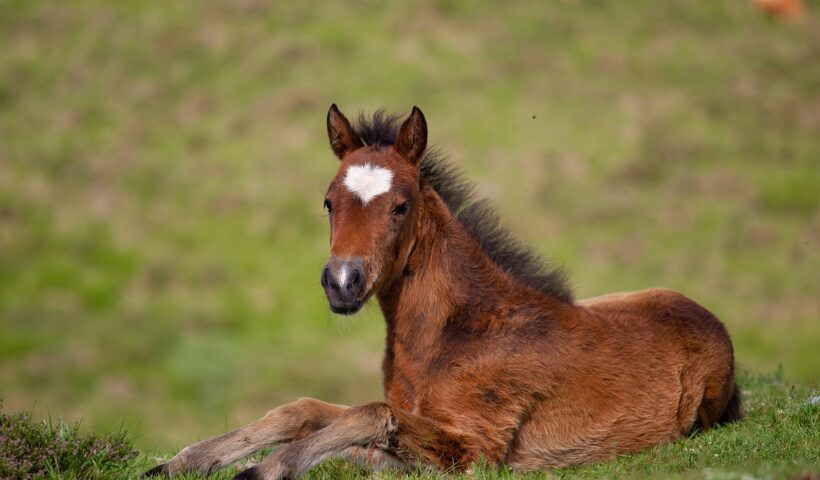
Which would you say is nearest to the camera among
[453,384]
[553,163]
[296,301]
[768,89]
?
[453,384]

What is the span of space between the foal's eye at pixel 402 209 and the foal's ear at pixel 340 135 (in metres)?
0.87

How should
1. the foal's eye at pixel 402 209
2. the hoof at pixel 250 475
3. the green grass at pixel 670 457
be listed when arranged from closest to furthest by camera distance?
the hoof at pixel 250 475 < the green grass at pixel 670 457 < the foal's eye at pixel 402 209

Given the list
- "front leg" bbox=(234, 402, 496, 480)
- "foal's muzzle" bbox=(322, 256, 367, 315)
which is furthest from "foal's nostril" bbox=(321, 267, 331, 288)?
"front leg" bbox=(234, 402, 496, 480)

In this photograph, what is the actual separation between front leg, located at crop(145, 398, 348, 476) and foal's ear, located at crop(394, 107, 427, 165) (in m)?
2.15

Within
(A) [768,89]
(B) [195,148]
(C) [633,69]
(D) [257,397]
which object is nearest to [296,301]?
(D) [257,397]

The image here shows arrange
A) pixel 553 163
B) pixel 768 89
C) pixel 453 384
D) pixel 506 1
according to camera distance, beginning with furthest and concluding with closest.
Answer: pixel 506 1, pixel 768 89, pixel 553 163, pixel 453 384

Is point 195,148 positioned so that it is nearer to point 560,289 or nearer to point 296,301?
point 296,301

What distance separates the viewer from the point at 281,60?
32.1m

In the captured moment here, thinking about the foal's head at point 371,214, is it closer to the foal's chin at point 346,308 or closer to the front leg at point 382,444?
the foal's chin at point 346,308

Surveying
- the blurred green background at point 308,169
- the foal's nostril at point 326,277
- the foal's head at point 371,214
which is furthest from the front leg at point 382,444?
the blurred green background at point 308,169

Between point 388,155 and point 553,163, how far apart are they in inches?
829

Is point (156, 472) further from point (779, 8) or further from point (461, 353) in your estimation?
point (779, 8)

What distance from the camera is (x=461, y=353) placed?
7867mm

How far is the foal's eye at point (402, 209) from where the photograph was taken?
307 inches
